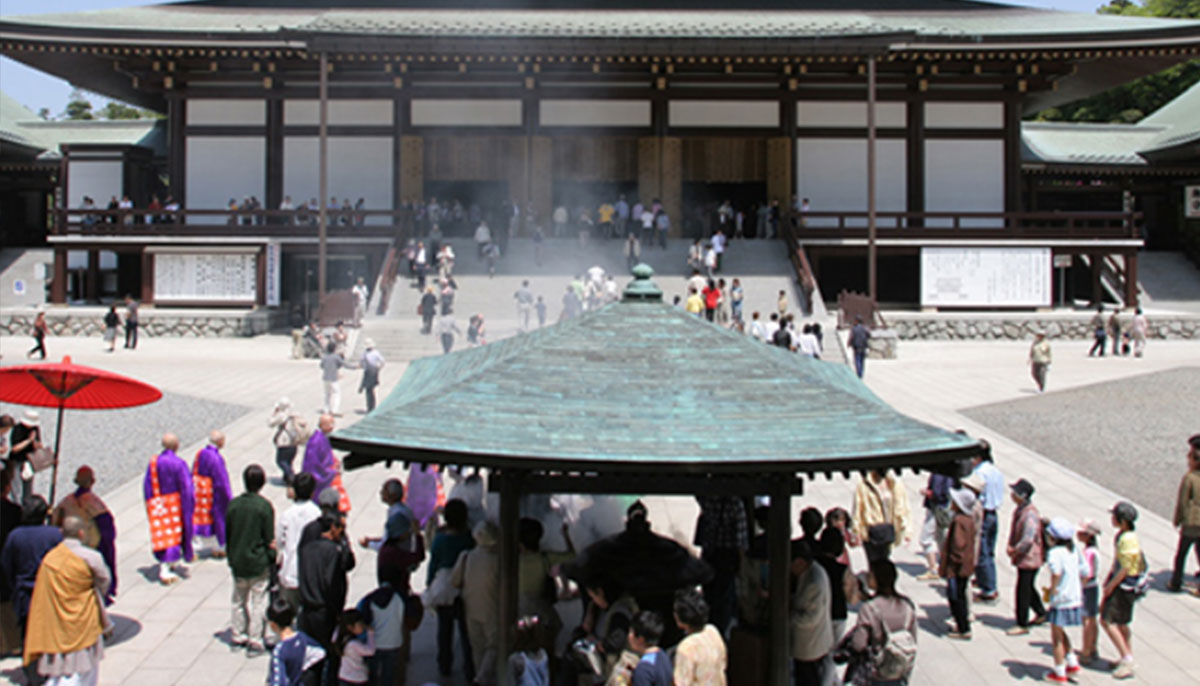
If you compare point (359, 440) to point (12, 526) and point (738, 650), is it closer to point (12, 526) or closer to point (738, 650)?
point (738, 650)

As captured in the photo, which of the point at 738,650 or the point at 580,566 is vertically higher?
the point at 580,566

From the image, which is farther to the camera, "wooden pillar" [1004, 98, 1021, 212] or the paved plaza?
"wooden pillar" [1004, 98, 1021, 212]

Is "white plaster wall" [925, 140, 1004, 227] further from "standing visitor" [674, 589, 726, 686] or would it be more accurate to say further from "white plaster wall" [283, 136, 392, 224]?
"standing visitor" [674, 589, 726, 686]

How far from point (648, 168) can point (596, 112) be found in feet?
7.51

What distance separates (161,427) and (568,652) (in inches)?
444

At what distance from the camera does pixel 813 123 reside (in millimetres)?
30984

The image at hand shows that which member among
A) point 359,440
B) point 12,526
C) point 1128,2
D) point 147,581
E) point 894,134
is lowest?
point 147,581

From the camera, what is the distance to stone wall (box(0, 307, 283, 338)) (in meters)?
26.7

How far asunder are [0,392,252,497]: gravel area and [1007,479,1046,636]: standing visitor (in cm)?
989

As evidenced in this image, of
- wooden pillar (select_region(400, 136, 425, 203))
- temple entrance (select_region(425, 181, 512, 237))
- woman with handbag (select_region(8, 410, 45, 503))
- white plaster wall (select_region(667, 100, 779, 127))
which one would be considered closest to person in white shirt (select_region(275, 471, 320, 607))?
woman with handbag (select_region(8, 410, 45, 503))

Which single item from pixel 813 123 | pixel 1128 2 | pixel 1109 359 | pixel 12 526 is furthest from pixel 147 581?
pixel 1128 2

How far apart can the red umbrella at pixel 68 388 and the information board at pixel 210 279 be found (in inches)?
779

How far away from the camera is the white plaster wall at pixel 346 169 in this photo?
101 feet

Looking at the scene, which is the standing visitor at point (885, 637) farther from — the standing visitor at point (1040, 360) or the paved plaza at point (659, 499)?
the standing visitor at point (1040, 360)
